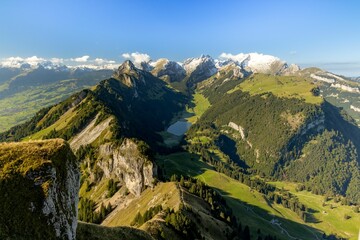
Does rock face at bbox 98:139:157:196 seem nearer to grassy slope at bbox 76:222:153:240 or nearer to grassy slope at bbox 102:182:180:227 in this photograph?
grassy slope at bbox 102:182:180:227

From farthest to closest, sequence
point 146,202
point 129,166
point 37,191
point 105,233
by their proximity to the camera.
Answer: point 129,166 → point 146,202 → point 105,233 → point 37,191

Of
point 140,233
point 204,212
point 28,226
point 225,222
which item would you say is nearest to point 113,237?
point 140,233

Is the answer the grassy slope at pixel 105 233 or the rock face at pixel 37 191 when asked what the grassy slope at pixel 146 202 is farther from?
the rock face at pixel 37 191

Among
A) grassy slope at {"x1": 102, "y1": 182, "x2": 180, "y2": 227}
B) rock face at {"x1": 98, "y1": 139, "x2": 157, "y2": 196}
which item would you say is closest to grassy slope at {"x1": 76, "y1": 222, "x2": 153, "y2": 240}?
grassy slope at {"x1": 102, "y1": 182, "x2": 180, "y2": 227}

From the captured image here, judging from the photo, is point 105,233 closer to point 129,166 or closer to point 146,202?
point 146,202

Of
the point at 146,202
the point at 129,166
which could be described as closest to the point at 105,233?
the point at 146,202
